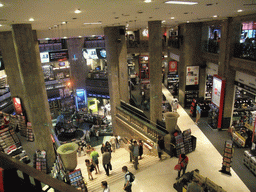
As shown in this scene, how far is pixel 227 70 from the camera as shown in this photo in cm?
1168

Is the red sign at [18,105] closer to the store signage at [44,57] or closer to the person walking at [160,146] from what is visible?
the store signage at [44,57]

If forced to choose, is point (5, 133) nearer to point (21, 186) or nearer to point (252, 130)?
point (21, 186)

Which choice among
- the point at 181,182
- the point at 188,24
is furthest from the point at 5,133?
the point at 188,24

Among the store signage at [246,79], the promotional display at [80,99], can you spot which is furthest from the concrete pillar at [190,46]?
the promotional display at [80,99]

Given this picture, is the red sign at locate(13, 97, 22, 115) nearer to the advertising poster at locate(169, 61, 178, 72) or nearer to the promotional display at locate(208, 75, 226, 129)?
the promotional display at locate(208, 75, 226, 129)

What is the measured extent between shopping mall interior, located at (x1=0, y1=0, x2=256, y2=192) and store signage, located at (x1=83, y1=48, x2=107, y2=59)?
107 millimetres

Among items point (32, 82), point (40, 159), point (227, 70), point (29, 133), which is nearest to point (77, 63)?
point (29, 133)

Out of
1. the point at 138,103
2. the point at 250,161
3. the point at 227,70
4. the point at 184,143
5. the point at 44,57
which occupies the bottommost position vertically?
the point at 138,103

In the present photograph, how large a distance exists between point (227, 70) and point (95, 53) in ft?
38.3

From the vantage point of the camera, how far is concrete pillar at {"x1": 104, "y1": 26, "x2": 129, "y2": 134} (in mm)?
13844

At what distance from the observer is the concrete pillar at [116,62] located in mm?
13844

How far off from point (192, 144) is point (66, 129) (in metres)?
10.8

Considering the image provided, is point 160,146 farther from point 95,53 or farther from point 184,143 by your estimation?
point 95,53

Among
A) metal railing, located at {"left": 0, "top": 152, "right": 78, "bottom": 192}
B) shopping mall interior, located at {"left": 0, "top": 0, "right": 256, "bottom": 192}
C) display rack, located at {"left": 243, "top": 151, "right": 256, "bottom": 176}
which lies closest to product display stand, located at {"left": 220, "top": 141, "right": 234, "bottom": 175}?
shopping mall interior, located at {"left": 0, "top": 0, "right": 256, "bottom": 192}
